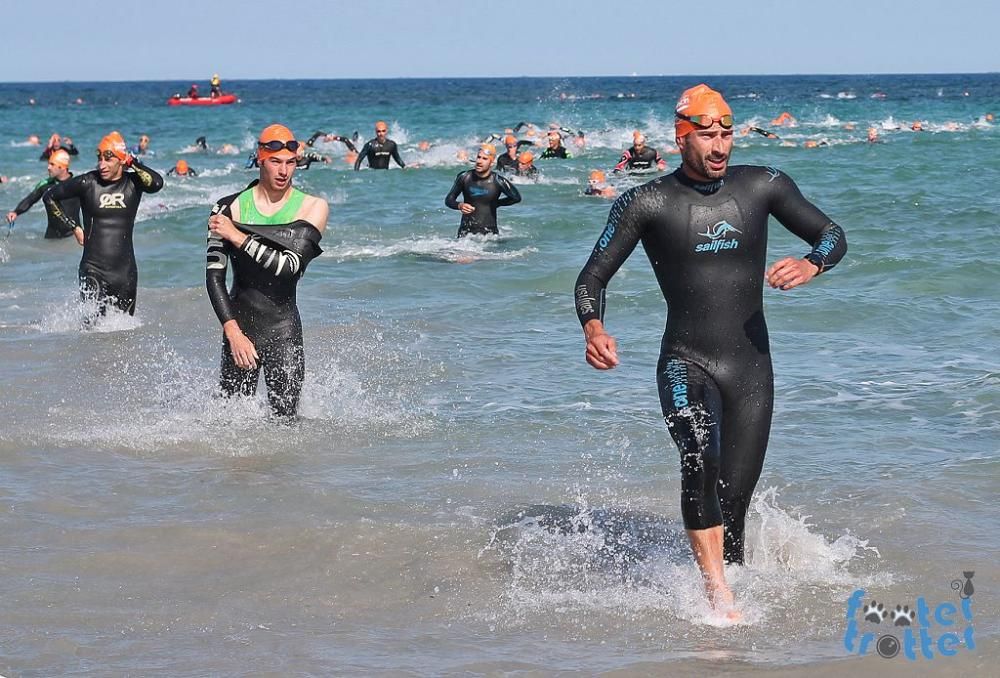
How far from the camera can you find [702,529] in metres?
4.86

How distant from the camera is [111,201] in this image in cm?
1048

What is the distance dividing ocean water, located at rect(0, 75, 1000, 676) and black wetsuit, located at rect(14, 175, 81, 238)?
74 centimetres

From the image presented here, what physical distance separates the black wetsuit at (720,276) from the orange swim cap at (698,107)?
8.1 inches

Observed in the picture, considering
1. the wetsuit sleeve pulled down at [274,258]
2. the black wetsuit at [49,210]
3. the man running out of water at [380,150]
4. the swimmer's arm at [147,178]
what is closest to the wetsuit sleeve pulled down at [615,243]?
the wetsuit sleeve pulled down at [274,258]

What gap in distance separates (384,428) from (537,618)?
10.2 feet

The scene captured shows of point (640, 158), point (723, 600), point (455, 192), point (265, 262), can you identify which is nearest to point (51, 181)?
point (455, 192)

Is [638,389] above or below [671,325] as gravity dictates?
below

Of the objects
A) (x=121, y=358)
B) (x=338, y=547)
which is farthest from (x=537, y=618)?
(x=121, y=358)

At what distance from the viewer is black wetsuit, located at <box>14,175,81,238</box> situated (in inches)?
472

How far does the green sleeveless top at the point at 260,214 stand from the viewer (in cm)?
701

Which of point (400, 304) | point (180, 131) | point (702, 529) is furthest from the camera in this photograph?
point (180, 131)

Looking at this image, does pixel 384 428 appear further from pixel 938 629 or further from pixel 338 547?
pixel 938 629

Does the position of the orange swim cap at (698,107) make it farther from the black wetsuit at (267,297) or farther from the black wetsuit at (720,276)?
the black wetsuit at (267,297)

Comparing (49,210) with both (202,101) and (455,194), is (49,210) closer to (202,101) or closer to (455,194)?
(455,194)
